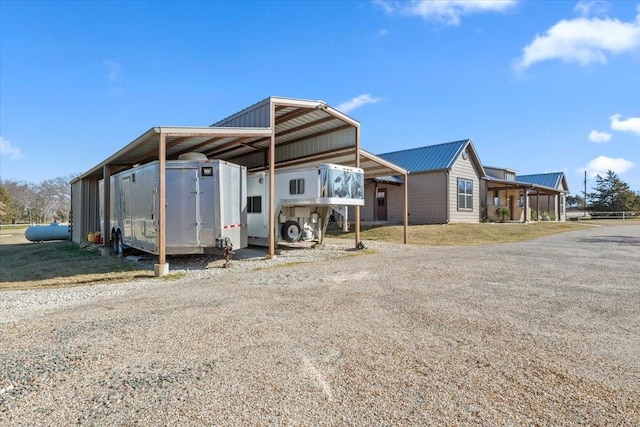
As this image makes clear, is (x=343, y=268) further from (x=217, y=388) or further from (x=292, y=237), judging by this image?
(x=217, y=388)

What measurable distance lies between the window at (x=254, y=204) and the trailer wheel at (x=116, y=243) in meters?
4.57

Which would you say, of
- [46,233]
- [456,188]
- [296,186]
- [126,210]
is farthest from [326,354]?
[46,233]

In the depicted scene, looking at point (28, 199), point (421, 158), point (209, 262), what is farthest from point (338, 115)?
point (28, 199)

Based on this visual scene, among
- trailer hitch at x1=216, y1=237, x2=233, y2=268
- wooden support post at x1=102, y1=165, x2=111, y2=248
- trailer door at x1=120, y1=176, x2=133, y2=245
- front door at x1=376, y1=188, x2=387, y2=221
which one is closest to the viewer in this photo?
trailer hitch at x1=216, y1=237, x2=233, y2=268

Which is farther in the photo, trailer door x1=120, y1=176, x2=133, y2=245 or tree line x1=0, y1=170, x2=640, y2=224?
tree line x1=0, y1=170, x2=640, y2=224

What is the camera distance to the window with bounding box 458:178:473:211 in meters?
24.1

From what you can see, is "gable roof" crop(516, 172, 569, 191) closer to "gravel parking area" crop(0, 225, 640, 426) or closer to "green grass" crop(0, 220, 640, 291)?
"green grass" crop(0, 220, 640, 291)

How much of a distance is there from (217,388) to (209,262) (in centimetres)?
847

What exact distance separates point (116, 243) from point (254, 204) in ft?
16.9

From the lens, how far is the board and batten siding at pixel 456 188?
23375 millimetres

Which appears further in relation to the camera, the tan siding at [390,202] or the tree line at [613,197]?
the tree line at [613,197]

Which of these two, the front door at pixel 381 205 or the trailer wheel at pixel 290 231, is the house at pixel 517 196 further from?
the trailer wheel at pixel 290 231

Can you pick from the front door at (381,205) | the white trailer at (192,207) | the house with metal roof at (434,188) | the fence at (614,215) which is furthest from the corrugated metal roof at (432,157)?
the fence at (614,215)

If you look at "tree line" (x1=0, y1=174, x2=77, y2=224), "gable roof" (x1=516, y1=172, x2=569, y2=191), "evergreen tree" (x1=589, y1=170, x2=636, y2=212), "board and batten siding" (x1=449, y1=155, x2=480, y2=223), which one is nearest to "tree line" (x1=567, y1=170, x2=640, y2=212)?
"evergreen tree" (x1=589, y1=170, x2=636, y2=212)
